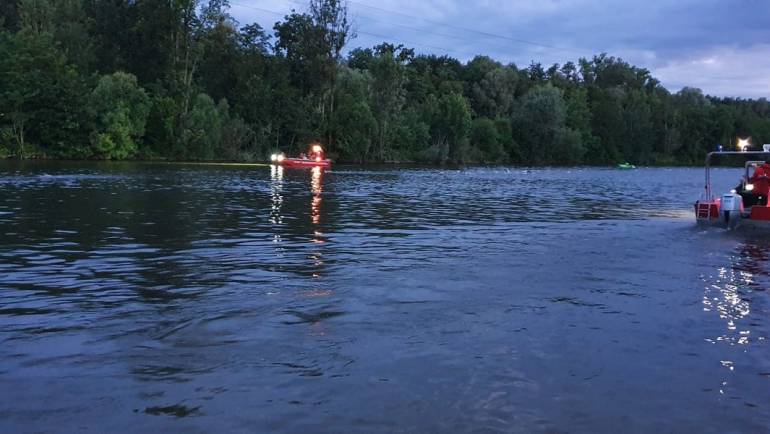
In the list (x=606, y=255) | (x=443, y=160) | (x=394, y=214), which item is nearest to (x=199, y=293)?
(x=606, y=255)

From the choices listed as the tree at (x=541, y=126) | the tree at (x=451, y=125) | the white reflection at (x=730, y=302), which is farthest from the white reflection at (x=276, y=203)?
the tree at (x=541, y=126)

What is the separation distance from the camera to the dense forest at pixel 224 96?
93.5 metres

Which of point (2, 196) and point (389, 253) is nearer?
point (389, 253)

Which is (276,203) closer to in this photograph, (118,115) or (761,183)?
(761,183)

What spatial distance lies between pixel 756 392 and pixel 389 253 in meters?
11.4

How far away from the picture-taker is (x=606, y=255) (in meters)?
19.8

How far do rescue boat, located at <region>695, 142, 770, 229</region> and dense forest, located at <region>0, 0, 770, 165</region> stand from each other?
269 ft

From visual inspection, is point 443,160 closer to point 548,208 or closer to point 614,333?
point 548,208

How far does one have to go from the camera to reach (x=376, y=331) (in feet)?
36.5

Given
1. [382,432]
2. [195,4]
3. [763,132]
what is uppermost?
[195,4]

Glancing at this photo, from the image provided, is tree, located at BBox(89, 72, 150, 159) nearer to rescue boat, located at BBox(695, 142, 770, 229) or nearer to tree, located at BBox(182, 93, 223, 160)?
tree, located at BBox(182, 93, 223, 160)

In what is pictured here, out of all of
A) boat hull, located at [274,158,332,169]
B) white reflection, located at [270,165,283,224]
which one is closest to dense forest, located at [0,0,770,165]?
boat hull, located at [274,158,332,169]

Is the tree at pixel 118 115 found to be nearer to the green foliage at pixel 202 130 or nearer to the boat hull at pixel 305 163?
the green foliage at pixel 202 130

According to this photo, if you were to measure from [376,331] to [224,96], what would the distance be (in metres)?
109
